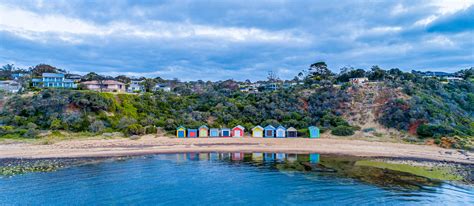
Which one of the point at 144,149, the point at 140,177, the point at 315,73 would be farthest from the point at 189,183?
the point at 315,73

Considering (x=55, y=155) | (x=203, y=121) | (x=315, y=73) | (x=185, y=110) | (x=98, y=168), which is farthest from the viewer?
(x=315, y=73)

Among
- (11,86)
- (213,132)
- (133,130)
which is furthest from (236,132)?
(11,86)

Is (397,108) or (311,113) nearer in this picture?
(397,108)

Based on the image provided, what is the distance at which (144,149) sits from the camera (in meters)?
32.4

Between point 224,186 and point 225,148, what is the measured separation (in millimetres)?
12795

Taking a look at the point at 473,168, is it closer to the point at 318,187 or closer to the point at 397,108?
the point at 318,187

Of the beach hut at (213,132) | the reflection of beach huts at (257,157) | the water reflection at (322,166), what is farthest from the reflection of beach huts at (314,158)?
the beach hut at (213,132)

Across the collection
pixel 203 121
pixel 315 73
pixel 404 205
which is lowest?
pixel 404 205

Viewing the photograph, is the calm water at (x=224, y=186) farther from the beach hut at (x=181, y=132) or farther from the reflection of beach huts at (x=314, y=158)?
the beach hut at (x=181, y=132)

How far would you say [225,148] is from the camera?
33406 mm

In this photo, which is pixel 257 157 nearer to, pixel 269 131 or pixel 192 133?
pixel 269 131

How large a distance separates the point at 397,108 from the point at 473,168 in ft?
62.3

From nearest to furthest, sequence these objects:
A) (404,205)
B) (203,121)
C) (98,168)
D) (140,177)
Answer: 1. (404,205)
2. (140,177)
3. (98,168)
4. (203,121)

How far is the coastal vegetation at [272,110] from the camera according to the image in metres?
39.1
